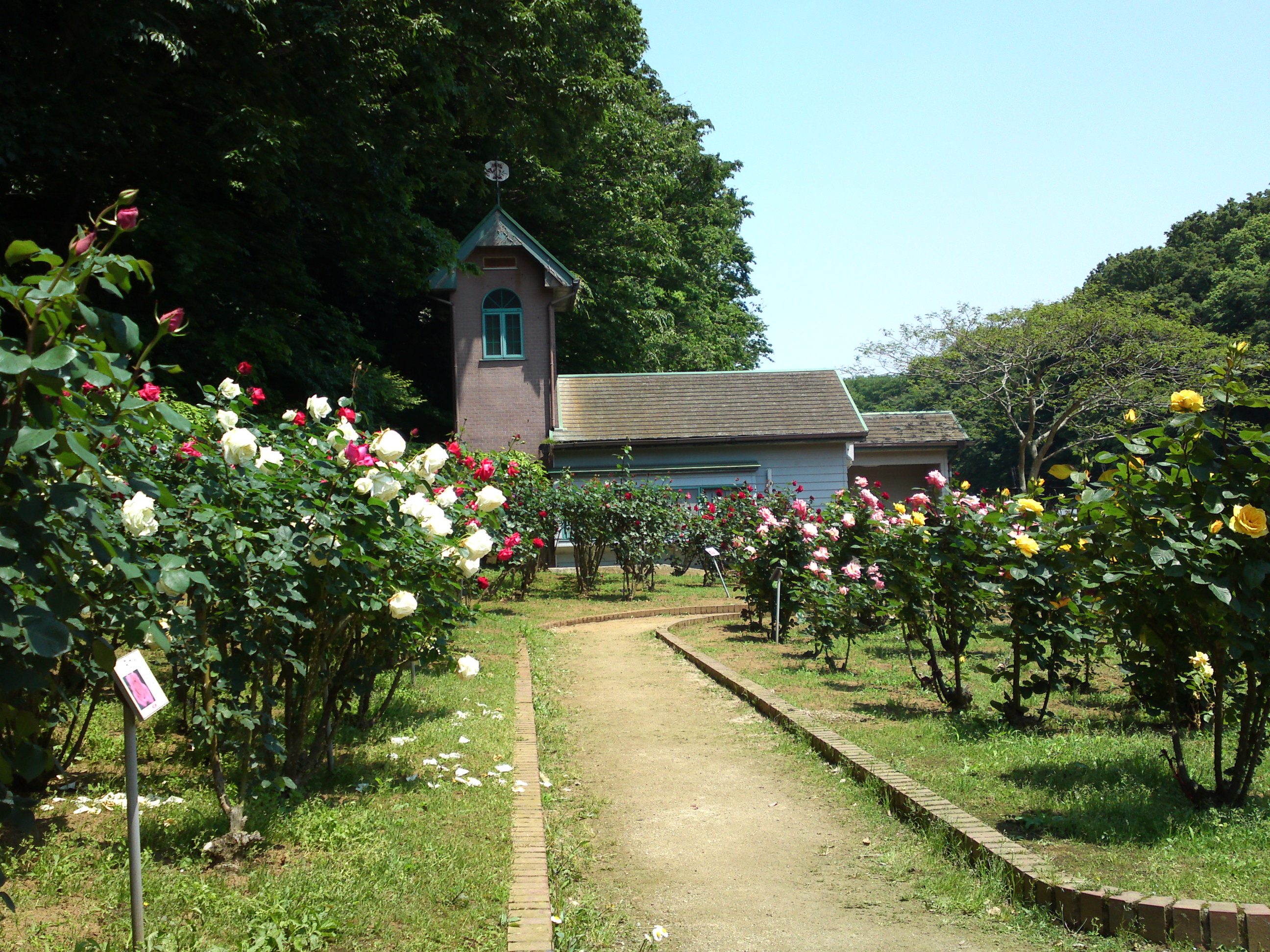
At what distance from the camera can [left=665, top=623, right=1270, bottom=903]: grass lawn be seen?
4.19 meters

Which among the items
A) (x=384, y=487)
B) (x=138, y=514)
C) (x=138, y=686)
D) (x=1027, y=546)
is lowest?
(x=138, y=686)

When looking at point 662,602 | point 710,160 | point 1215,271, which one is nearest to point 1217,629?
point 662,602

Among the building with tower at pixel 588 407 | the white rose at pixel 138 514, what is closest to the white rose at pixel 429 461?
the white rose at pixel 138 514

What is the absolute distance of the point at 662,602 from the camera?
1647 centimetres

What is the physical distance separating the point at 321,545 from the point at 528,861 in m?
1.76

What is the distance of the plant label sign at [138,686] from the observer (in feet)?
10.5

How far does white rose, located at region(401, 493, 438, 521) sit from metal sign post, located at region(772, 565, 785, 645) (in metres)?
7.31

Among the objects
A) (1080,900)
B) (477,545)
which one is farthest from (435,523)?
(1080,900)

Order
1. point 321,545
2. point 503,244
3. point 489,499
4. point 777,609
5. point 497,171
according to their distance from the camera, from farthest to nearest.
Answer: point 503,244 < point 497,171 < point 777,609 < point 489,499 < point 321,545

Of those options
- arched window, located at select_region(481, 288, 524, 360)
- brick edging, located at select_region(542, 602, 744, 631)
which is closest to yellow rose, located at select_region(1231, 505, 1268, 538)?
→ brick edging, located at select_region(542, 602, 744, 631)

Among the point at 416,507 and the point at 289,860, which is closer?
the point at 289,860

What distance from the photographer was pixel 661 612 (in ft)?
51.5

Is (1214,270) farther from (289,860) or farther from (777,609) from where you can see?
(289,860)

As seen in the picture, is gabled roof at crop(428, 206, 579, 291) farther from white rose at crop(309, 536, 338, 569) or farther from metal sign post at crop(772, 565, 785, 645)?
white rose at crop(309, 536, 338, 569)
